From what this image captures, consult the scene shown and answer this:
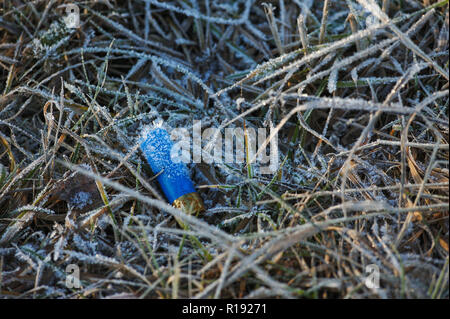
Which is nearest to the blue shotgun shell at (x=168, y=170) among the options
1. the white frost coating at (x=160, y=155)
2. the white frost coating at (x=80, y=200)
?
the white frost coating at (x=160, y=155)

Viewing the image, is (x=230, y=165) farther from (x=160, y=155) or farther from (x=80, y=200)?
(x=80, y=200)

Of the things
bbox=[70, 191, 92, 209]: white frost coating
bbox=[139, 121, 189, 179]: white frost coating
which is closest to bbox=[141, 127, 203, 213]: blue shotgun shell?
bbox=[139, 121, 189, 179]: white frost coating

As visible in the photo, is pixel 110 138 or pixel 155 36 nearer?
pixel 110 138

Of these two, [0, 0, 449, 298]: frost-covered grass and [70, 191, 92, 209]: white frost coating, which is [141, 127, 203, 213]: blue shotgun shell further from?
[70, 191, 92, 209]: white frost coating

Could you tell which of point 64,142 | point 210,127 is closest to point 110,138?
point 64,142

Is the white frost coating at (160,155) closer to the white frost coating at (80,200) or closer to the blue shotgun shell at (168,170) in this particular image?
the blue shotgun shell at (168,170)

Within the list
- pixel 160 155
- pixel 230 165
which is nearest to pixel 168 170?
pixel 160 155
